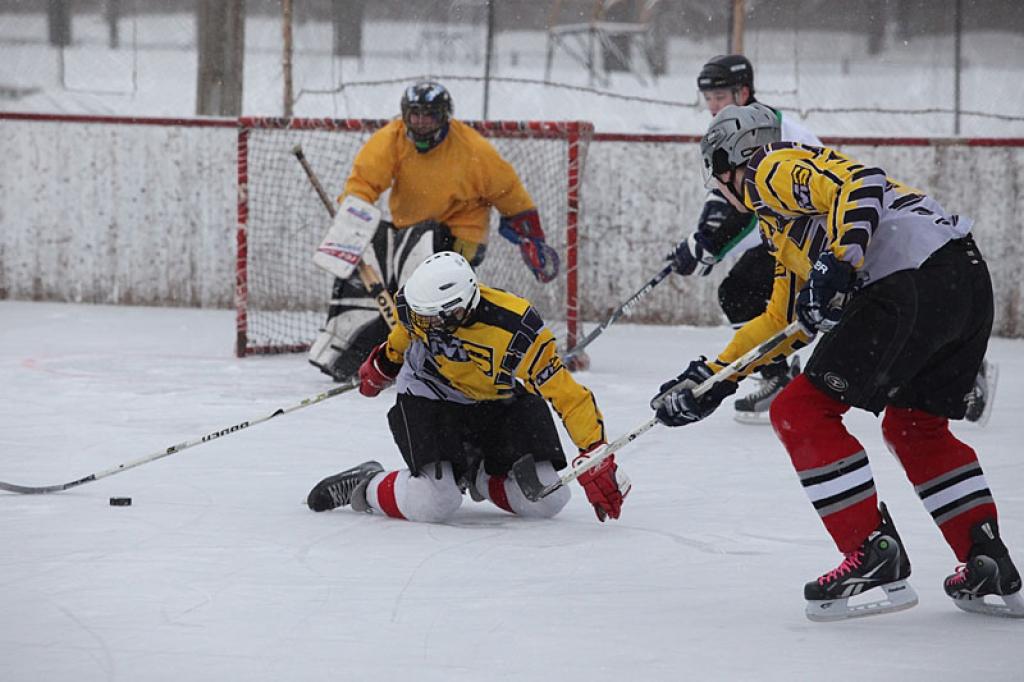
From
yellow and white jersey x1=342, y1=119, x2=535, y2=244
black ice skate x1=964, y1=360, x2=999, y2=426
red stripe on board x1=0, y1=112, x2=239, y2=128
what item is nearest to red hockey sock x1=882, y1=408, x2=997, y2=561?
black ice skate x1=964, y1=360, x2=999, y2=426

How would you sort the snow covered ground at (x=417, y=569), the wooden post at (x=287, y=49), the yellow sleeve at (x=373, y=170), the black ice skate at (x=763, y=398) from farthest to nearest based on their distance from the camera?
1. the wooden post at (x=287, y=49)
2. the yellow sleeve at (x=373, y=170)
3. the black ice skate at (x=763, y=398)
4. the snow covered ground at (x=417, y=569)

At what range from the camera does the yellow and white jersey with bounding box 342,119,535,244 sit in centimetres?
623

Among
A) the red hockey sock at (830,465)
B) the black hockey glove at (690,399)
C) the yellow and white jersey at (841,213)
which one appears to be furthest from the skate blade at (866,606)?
the yellow and white jersey at (841,213)

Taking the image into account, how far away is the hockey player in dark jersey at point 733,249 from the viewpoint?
523 centimetres

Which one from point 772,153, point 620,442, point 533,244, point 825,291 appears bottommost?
point 620,442

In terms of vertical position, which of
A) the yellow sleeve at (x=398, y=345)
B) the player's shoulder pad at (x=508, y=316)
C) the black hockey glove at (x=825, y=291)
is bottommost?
the yellow sleeve at (x=398, y=345)

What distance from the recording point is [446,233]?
6.31 m

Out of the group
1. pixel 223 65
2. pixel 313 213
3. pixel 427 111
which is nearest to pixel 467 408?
pixel 427 111

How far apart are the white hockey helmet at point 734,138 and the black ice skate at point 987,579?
2.75ft

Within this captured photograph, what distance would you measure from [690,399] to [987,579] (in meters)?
0.65

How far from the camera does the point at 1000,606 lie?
2855mm

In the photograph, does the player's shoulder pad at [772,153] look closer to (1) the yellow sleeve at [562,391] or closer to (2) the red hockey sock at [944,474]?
(2) the red hockey sock at [944,474]

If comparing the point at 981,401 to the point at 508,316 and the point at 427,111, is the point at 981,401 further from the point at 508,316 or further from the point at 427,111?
the point at 427,111

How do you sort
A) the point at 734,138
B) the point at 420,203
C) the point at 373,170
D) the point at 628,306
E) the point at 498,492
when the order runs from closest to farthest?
the point at 734,138 < the point at 498,492 < the point at 628,306 < the point at 373,170 < the point at 420,203
